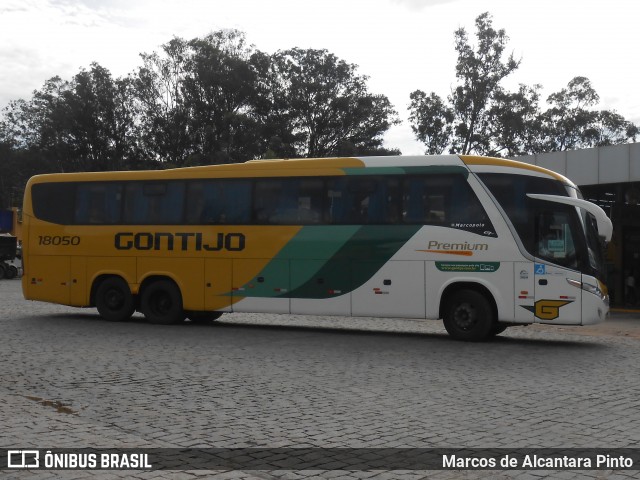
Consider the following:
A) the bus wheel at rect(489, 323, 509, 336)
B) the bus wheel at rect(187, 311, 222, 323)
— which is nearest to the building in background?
the bus wheel at rect(489, 323, 509, 336)

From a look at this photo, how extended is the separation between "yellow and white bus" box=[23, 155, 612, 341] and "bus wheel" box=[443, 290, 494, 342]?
0.03m

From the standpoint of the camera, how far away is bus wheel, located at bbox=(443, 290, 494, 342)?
15078mm

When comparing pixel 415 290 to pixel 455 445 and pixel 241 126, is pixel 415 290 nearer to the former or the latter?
pixel 455 445

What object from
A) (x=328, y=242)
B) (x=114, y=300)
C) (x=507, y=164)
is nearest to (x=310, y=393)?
(x=328, y=242)

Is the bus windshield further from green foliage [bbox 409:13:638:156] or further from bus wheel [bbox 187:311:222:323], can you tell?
green foliage [bbox 409:13:638:156]

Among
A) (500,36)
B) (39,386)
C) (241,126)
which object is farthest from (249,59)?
(39,386)

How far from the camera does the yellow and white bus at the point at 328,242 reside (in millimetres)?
14984

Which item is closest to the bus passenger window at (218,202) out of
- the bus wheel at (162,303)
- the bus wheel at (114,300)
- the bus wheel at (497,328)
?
the bus wheel at (162,303)

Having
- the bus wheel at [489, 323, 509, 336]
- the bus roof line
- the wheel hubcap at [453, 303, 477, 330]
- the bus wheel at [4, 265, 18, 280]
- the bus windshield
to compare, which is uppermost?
the bus roof line

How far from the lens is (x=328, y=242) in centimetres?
1652

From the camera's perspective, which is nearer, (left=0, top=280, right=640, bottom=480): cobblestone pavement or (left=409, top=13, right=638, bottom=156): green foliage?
(left=0, top=280, right=640, bottom=480): cobblestone pavement

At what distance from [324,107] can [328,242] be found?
48302 mm

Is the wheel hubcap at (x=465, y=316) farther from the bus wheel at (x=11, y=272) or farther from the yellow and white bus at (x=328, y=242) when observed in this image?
the bus wheel at (x=11, y=272)

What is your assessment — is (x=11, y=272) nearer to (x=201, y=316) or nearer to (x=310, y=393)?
(x=201, y=316)
